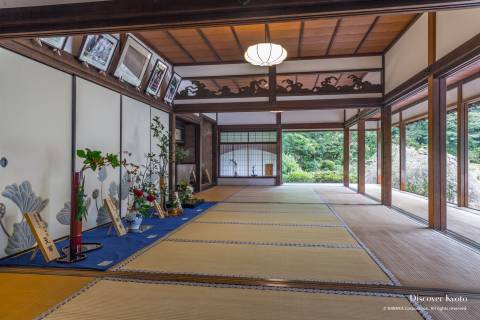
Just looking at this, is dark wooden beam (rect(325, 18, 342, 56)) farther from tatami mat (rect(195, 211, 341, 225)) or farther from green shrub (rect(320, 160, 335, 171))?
green shrub (rect(320, 160, 335, 171))

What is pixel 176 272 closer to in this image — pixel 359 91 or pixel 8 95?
pixel 8 95

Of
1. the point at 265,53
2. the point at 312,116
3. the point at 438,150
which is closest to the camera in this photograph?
the point at 438,150

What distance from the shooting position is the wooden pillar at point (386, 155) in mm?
5664

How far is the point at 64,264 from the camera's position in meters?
2.48

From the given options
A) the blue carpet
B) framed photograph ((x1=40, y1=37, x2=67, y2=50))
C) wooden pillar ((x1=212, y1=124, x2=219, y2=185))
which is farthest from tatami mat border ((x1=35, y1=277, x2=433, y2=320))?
wooden pillar ((x1=212, y1=124, x2=219, y2=185))

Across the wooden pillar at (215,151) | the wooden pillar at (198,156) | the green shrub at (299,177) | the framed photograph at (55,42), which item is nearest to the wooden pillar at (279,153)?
the wooden pillar at (215,151)

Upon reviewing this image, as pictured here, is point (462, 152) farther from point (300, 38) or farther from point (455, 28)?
point (300, 38)

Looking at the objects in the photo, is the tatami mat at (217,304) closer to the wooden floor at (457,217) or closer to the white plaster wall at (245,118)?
the wooden floor at (457,217)

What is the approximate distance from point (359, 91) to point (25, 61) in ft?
18.2

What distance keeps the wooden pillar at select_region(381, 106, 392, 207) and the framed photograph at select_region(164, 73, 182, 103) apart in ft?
14.4

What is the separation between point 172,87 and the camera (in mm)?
6090

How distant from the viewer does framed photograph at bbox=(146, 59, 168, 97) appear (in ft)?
17.0

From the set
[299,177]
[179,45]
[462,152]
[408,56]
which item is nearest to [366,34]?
[408,56]

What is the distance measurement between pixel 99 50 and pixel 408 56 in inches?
183
